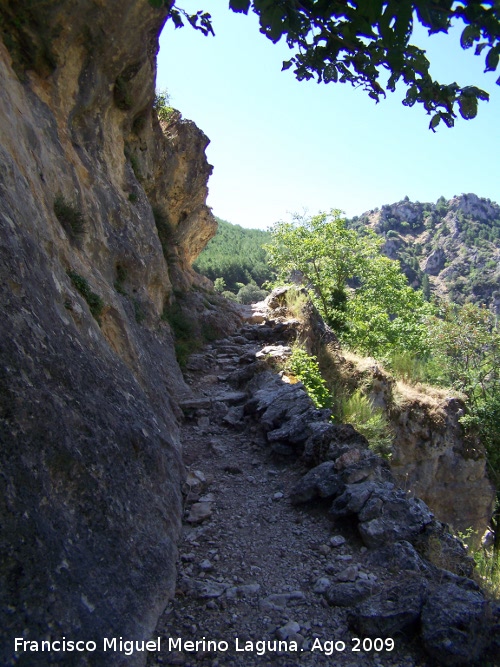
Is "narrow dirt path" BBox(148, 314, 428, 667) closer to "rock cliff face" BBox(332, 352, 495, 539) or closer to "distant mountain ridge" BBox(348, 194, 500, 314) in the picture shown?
"rock cliff face" BBox(332, 352, 495, 539)

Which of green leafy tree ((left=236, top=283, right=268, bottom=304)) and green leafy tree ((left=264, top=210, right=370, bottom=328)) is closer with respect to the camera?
green leafy tree ((left=264, top=210, right=370, bottom=328))

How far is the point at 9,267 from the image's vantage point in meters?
2.86

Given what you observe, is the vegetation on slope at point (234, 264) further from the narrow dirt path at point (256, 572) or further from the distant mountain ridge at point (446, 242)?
the narrow dirt path at point (256, 572)

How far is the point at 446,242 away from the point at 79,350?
370 ft

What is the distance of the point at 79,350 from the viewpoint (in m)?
3.45

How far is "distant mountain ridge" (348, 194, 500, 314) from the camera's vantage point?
85125 millimetres

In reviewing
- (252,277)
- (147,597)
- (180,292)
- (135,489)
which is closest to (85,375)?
(135,489)

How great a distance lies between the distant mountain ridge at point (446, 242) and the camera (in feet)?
279

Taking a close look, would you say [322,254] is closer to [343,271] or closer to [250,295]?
[343,271]

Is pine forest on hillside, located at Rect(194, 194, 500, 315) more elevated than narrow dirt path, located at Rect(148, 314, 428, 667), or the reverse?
pine forest on hillside, located at Rect(194, 194, 500, 315)

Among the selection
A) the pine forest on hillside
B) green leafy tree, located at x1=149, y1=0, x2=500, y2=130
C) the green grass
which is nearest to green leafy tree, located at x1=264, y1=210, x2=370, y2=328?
the green grass

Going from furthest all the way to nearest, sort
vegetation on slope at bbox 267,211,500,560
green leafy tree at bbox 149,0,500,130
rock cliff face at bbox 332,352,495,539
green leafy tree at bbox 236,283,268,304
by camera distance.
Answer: green leafy tree at bbox 236,283,268,304 < vegetation on slope at bbox 267,211,500,560 < rock cliff face at bbox 332,352,495,539 < green leafy tree at bbox 149,0,500,130

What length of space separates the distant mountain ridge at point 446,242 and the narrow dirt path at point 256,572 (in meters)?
74.5

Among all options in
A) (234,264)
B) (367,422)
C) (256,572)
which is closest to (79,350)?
(256,572)
